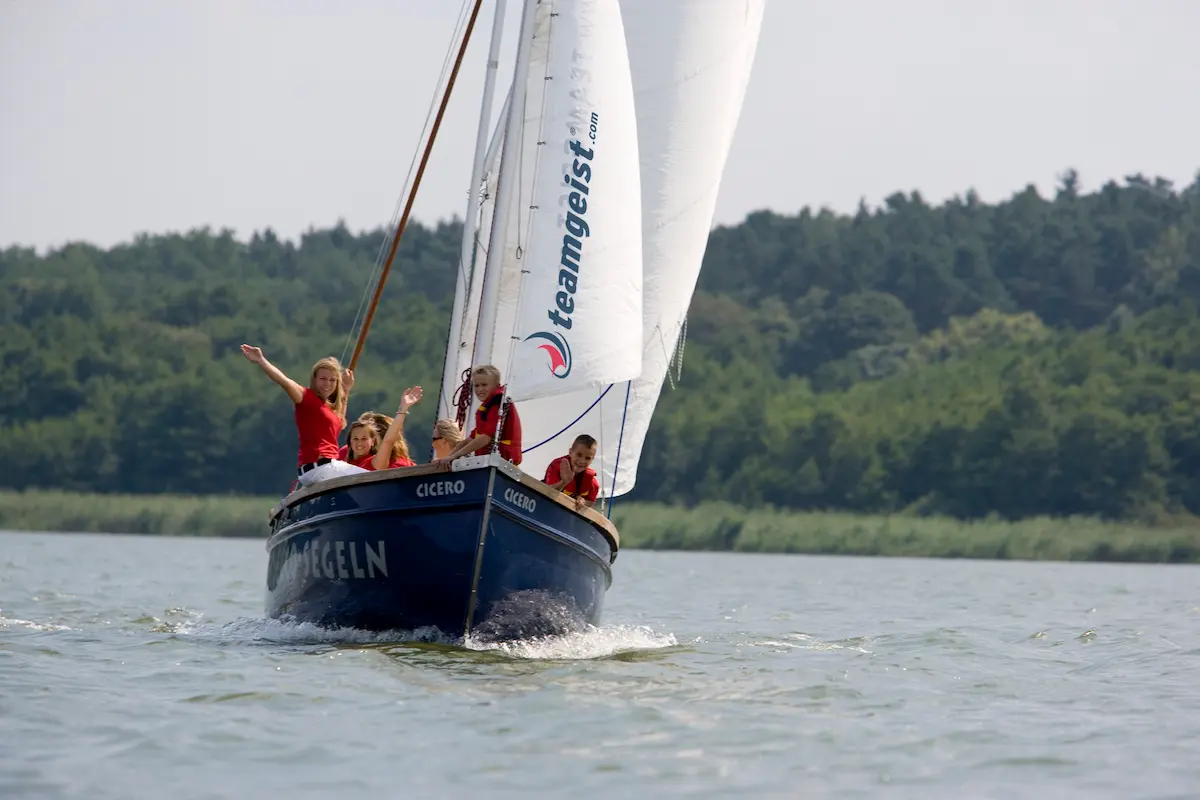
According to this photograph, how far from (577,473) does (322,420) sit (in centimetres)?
197

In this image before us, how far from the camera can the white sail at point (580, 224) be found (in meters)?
14.1

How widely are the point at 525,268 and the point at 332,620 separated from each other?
294 centimetres

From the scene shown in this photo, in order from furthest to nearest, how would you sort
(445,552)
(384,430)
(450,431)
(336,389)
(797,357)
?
1. (797,357)
2. (384,430)
3. (336,389)
4. (450,431)
5. (445,552)

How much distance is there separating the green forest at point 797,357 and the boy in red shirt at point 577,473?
42.4 m

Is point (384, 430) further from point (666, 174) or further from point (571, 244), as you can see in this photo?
point (666, 174)

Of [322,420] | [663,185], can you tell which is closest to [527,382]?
[322,420]

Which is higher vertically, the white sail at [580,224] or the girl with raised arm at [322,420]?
the white sail at [580,224]

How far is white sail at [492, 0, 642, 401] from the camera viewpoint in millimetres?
14078

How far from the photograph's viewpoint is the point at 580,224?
1439cm

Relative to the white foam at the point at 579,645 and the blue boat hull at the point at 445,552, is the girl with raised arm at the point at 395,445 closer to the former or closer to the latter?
the blue boat hull at the point at 445,552

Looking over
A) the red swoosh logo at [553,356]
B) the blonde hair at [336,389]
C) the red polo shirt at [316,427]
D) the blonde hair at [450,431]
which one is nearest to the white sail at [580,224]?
the red swoosh logo at [553,356]

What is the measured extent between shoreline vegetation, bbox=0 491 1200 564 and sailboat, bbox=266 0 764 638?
99.1ft

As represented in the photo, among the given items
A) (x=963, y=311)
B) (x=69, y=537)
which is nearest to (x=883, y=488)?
(x=69, y=537)

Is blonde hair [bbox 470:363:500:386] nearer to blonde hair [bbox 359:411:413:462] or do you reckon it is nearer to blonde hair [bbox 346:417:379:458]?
blonde hair [bbox 359:411:413:462]
